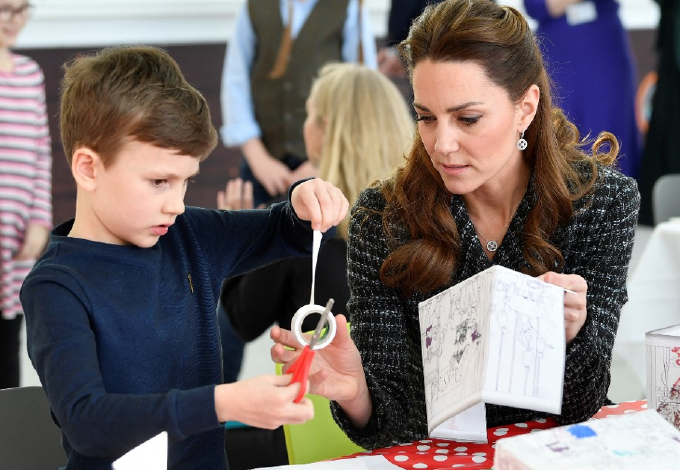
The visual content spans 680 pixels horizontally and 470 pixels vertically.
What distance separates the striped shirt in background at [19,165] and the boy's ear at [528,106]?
2.29 meters

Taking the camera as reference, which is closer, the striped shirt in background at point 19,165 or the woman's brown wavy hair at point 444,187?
the woman's brown wavy hair at point 444,187

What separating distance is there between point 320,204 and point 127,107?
12.7 inches

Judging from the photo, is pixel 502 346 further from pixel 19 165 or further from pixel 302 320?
pixel 19 165

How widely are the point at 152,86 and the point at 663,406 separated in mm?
811

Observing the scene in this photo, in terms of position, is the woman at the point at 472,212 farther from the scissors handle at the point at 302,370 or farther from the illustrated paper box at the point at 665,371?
the scissors handle at the point at 302,370

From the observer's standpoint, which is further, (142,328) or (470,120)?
(470,120)

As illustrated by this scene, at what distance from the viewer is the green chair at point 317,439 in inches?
61.8

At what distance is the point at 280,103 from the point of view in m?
3.65

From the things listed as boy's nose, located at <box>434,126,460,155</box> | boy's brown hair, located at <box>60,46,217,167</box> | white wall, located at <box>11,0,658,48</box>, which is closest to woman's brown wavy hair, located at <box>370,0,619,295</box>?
boy's nose, located at <box>434,126,460,155</box>

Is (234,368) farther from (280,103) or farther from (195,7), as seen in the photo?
(195,7)

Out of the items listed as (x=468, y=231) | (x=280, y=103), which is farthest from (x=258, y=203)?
(x=468, y=231)

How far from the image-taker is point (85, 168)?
1163 mm

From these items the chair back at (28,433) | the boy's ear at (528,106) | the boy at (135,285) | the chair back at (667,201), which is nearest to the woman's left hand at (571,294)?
the boy at (135,285)

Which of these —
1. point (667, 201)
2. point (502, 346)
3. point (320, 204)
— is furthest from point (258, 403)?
point (667, 201)
